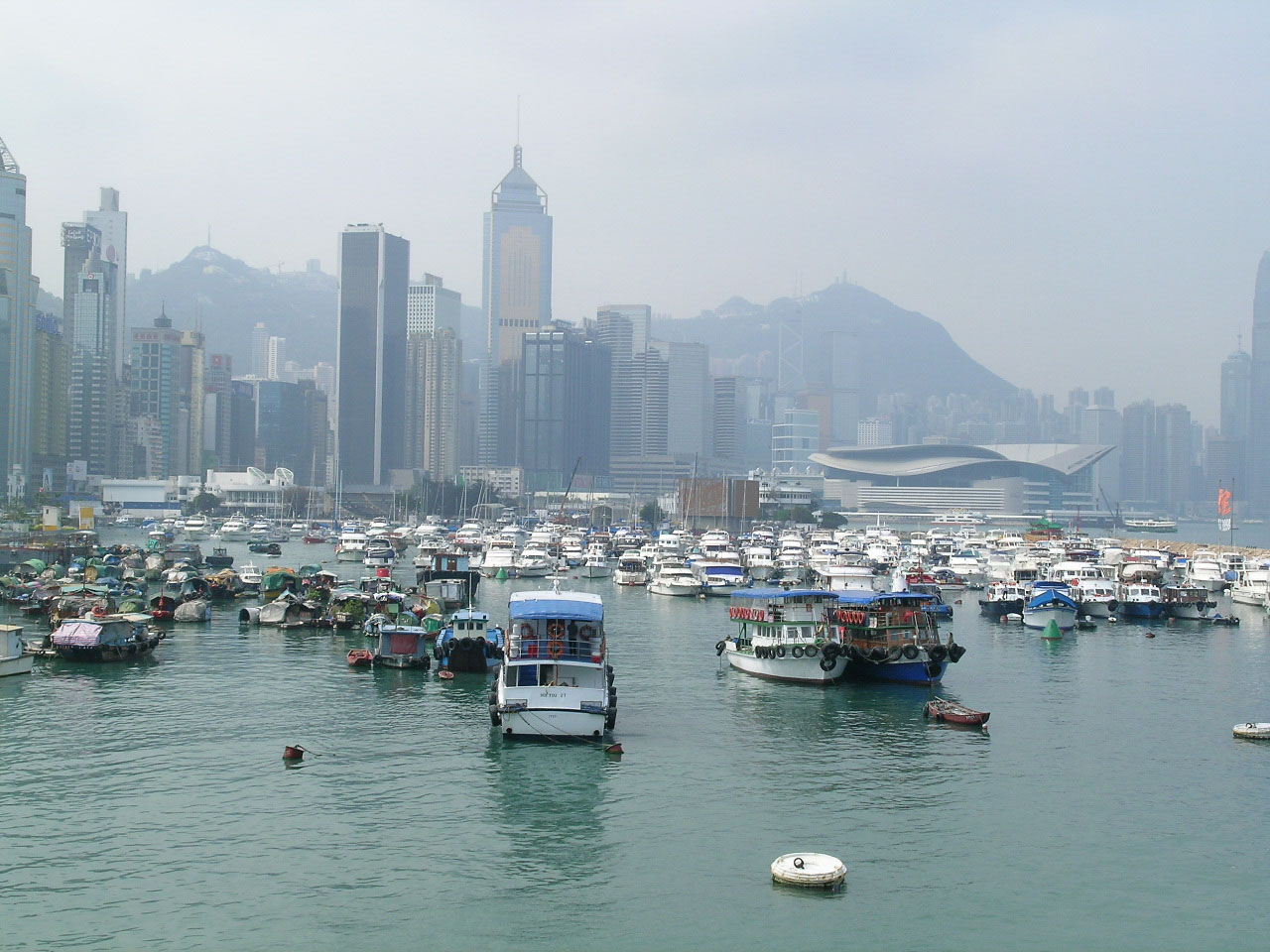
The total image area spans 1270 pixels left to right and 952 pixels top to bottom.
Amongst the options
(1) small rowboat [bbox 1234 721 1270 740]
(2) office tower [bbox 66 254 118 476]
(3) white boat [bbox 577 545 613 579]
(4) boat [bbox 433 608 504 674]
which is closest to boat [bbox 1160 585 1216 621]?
(1) small rowboat [bbox 1234 721 1270 740]

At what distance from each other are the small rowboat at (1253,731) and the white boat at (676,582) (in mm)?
34671

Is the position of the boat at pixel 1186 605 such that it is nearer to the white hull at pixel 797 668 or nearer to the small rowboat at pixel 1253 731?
the white hull at pixel 797 668

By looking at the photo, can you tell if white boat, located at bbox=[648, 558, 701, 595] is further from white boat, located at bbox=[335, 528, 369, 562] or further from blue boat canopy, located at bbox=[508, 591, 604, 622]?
blue boat canopy, located at bbox=[508, 591, 604, 622]

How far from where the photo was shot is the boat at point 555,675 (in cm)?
2411

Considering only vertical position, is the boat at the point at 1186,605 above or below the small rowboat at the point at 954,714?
above

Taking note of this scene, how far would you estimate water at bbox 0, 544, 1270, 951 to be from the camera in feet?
52.0

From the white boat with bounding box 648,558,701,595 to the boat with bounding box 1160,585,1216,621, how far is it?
19.9 meters

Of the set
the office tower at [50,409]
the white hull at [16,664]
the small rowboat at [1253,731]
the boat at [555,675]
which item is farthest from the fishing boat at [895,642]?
the office tower at [50,409]

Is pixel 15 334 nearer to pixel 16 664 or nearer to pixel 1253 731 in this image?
pixel 16 664

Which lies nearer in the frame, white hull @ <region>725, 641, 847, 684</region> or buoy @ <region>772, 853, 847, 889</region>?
buoy @ <region>772, 853, 847, 889</region>

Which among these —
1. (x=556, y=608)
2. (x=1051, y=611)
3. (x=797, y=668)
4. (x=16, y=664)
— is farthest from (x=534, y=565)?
(x=556, y=608)

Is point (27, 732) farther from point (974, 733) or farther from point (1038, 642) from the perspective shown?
point (1038, 642)

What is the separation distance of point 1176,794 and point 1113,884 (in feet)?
18.1

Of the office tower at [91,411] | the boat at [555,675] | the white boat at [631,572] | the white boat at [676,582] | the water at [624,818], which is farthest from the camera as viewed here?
the office tower at [91,411]
